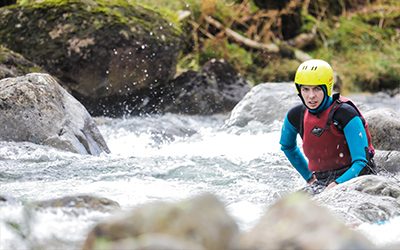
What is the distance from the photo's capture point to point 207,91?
36.8 feet

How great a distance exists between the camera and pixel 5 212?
358cm

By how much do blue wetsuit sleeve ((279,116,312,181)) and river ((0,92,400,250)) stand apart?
0.53ft

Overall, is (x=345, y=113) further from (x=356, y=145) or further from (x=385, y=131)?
(x=385, y=131)

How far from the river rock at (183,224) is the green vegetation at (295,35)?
10675 mm

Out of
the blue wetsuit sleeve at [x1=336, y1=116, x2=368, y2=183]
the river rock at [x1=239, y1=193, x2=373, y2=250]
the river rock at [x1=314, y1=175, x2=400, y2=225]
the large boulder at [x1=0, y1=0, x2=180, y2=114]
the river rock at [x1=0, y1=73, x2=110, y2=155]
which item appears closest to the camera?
the river rock at [x1=239, y1=193, x2=373, y2=250]

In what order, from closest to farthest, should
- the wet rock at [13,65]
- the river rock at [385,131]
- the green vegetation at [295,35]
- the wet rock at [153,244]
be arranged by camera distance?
1. the wet rock at [153,244]
2. the river rock at [385,131]
3. the wet rock at [13,65]
4. the green vegetation at [295,35]

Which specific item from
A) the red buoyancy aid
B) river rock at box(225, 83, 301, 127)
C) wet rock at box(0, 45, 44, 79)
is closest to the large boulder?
wet rock at box(0, 45, 44, 79)

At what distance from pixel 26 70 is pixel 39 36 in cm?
101

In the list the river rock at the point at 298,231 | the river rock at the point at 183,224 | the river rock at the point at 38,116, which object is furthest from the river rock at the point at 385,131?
the river rock at the point at 183,224

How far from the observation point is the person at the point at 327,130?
548 centimetres

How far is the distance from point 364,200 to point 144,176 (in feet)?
6.66

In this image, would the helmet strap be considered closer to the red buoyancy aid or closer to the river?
the red buoyancy aid

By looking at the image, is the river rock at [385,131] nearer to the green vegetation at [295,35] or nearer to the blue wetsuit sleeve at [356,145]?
the blue wetsuit sleeve at [356,145]

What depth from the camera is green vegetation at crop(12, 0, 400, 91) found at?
14.3 m
